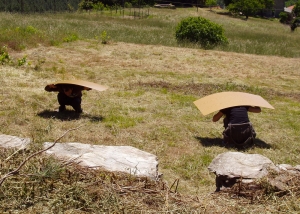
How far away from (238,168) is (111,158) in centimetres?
120

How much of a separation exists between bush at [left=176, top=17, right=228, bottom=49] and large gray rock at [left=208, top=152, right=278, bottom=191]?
44.6 ft

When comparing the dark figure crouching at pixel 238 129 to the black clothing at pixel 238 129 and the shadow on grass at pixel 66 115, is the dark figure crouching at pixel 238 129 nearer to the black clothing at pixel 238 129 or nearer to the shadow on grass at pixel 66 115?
the black clothing at pixel 238 129

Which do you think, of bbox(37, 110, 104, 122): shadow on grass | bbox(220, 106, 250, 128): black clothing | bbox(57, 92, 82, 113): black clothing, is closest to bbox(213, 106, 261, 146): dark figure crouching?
bbox(220, 106, 250, 128): black clothing

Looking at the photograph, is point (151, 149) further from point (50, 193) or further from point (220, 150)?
point (50, 193)

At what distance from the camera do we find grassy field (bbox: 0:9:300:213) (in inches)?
119

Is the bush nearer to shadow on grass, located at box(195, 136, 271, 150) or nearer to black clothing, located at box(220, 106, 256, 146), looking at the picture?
shadow on grass, located at box(195, 136, 271, 150)

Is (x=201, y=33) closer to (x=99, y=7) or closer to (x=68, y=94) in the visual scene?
(x=68, y=94)

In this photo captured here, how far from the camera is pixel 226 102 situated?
5.92 meters

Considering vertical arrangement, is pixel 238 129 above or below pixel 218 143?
above

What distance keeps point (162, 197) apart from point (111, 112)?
175 inches

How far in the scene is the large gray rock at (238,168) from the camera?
3598mm

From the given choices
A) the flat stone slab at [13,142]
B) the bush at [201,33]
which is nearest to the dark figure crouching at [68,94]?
the flat stone slab at [13,142]

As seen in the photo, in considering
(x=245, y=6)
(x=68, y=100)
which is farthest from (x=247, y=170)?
(x=245, y=6)

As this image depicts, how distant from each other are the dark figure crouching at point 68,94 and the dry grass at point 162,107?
205 millimetres
